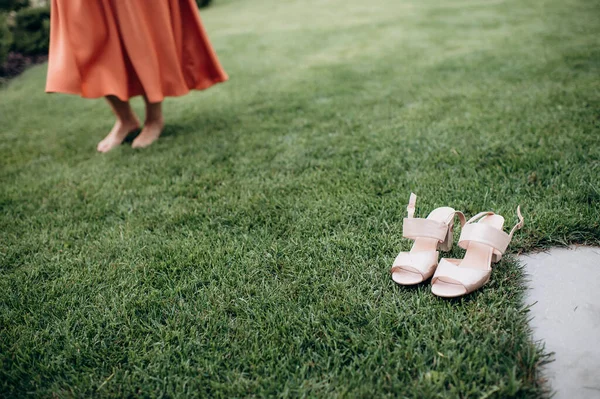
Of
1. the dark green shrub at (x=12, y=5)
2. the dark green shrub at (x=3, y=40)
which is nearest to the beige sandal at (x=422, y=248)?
the dark green shrub at (x=3, y=40)

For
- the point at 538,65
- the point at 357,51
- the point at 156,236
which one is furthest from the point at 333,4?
the point at 156,236

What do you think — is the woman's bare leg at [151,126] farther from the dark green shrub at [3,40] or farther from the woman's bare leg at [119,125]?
the dark green shrub at [3,40]

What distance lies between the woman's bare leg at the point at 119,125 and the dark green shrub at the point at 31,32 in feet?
22.6

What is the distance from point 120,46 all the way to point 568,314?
9.25 ft

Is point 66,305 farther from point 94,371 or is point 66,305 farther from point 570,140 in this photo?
point 570,140

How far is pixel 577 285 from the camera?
1.37m

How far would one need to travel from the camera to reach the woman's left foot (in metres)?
2.98

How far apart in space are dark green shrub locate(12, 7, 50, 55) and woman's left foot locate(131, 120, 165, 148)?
7.05m

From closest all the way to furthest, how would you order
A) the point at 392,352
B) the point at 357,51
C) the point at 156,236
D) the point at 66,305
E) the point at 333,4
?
the point at 392,352, the point at 66,305, the point at 156,236, the point at 357,51, the point at 333,4

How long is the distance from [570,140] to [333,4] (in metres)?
9.14

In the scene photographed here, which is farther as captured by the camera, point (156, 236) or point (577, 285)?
point (156, 236)

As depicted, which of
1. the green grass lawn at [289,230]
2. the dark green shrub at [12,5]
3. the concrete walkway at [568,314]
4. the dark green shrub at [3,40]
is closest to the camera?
the concrete walkway at [568,314]

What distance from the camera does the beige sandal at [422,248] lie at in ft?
4.75

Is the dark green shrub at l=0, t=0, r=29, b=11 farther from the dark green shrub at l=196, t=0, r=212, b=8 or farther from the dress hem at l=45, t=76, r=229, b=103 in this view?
the dress hem at l=45, t=76, r=229, b=103
